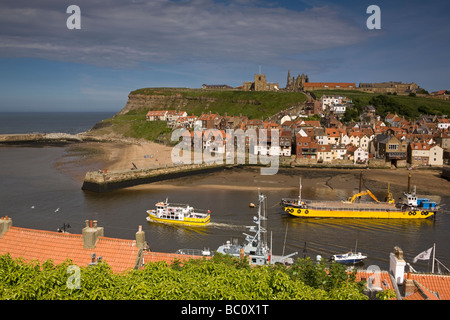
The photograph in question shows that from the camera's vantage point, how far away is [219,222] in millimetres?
37312

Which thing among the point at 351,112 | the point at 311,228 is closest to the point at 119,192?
the point at 311,228

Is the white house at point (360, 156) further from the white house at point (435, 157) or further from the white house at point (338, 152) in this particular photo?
the white house at point (435, 157)

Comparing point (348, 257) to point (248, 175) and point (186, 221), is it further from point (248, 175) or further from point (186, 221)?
point (248, 175)

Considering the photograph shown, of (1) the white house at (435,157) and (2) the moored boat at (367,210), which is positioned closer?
(2) the moored boat at (367,210)

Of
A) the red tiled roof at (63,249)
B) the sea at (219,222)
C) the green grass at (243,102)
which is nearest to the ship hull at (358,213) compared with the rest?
the sea at (219,222)

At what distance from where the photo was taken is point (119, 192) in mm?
50938

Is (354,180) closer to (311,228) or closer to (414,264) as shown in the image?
(311,228)

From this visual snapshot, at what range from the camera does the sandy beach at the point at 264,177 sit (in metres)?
55.5

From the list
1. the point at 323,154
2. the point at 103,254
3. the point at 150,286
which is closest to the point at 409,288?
the point at 150,286

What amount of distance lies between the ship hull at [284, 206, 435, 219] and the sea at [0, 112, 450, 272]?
87cm

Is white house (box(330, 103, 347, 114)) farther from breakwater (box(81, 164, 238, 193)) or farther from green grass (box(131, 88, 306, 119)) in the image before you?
breakwater (box(81, 164, 238, 193))

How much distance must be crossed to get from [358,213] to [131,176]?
106ft

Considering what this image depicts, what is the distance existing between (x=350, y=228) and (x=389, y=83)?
142842mm

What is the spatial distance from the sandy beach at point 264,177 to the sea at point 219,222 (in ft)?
10.1
